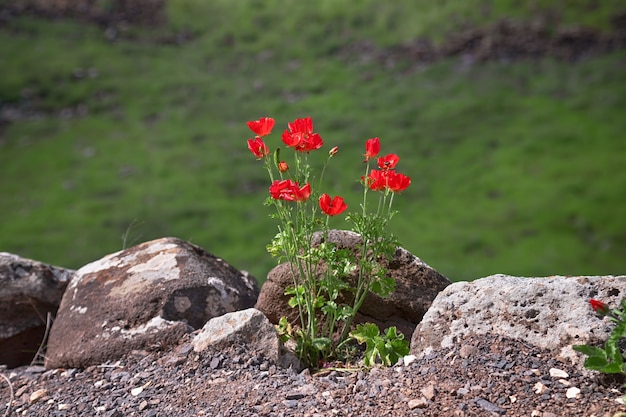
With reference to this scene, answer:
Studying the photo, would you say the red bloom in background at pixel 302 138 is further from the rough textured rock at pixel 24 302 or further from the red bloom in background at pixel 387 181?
the rough textured rock at pixel 24 302

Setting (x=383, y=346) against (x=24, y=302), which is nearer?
(x=383, y=346)

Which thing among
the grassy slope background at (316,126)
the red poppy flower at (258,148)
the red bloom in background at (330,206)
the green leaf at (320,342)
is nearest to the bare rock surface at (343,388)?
the green leaf at (320,342)

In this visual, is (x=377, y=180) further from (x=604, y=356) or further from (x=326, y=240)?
(x=604, y=356)

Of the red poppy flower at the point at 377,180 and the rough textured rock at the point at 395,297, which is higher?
the red poppy flower at the point at 377,180

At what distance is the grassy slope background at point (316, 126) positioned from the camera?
14016 millimetres

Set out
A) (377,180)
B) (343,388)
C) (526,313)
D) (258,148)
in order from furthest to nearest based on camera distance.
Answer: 1. (258,148)
2. (377,180)
3. (526,313)
4. (343,388)

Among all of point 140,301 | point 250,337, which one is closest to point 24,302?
point 140,301

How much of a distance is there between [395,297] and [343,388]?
1.22 m

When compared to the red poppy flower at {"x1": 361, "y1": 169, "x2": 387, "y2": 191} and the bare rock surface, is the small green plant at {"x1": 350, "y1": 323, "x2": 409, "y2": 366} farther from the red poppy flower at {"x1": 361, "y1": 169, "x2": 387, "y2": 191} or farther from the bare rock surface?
the red poppy flower at {"x1": 361, "y1": 169, "x2": 387, "y2": 191}

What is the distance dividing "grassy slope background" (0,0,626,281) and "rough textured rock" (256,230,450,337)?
25.1 ft

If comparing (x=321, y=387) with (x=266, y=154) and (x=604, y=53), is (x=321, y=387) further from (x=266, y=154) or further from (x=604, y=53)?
(x=604, y=53)

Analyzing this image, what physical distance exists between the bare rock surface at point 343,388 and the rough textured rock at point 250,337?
42mm

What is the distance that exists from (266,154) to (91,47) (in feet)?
58.8

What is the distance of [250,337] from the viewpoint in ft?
13.5
